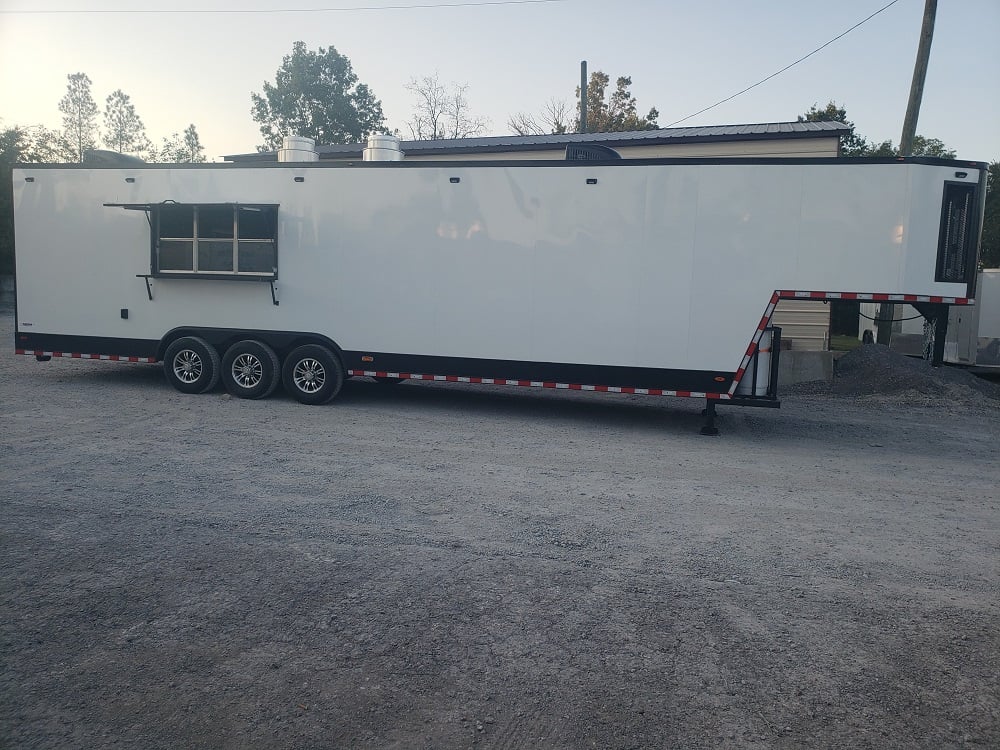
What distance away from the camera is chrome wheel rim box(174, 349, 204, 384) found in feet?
39.2

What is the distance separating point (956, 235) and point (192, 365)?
10.4 meters

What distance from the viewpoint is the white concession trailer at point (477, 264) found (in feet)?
31.2

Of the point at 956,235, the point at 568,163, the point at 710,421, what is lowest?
the point at 710,421

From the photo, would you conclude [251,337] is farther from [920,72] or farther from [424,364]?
[920,72]

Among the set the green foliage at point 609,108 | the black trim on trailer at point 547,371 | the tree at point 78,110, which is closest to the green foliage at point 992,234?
the green foliage at point 609,108

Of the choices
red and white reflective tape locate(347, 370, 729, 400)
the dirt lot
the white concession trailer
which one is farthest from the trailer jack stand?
the dirt lot

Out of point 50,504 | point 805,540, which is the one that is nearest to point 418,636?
point 805,540

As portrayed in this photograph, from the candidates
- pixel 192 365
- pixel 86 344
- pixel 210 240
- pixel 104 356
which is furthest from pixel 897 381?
pixel 86 344

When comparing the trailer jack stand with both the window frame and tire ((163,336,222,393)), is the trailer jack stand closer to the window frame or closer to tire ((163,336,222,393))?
the window frame

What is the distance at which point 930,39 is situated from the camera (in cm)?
1633

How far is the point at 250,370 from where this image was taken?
11750 mm

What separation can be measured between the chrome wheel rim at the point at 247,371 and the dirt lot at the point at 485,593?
2.35 meters

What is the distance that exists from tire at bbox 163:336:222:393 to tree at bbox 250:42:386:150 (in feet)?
153

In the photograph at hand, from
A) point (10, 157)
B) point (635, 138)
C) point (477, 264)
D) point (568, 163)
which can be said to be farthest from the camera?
point (10, 157)
